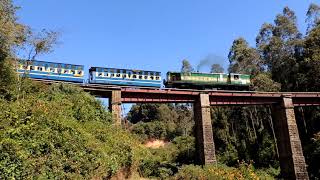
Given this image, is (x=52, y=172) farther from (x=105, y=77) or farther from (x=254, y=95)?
(x=254, y=95)

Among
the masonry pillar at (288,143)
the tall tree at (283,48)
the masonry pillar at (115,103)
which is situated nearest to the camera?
the masonry pillar at (115,103)

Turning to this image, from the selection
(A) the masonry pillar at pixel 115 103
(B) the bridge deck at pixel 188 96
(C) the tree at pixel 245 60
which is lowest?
→ (A) the masonry pillar at pixel 115 103

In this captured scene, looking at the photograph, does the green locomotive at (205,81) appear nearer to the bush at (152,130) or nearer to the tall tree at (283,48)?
the tall tree at (283,48)

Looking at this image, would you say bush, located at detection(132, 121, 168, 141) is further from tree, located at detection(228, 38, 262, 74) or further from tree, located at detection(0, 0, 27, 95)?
tree, located at detection(0, 0, 27, 95)

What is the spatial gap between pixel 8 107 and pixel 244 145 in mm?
39313

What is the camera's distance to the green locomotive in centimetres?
4256

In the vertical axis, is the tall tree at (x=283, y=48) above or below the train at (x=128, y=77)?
above

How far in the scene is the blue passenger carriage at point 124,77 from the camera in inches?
1451

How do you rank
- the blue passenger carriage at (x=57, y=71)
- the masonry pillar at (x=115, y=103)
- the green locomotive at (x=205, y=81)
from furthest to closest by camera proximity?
the green locomotive at (x=205, y=81)
the blue passenger carriage at (x=57, y=71)
the masonry pillar at (x=115, y=103)

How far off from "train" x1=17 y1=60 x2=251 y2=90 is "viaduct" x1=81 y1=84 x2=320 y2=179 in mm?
3091

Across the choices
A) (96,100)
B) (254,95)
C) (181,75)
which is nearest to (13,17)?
(96,100)

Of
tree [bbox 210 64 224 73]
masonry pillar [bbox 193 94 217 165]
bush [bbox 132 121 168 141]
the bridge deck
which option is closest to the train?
the bridge deck

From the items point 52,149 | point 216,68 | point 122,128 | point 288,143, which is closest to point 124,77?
point 122,128

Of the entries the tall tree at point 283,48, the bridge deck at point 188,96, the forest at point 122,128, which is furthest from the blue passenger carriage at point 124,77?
the tall tree at point 283,48
